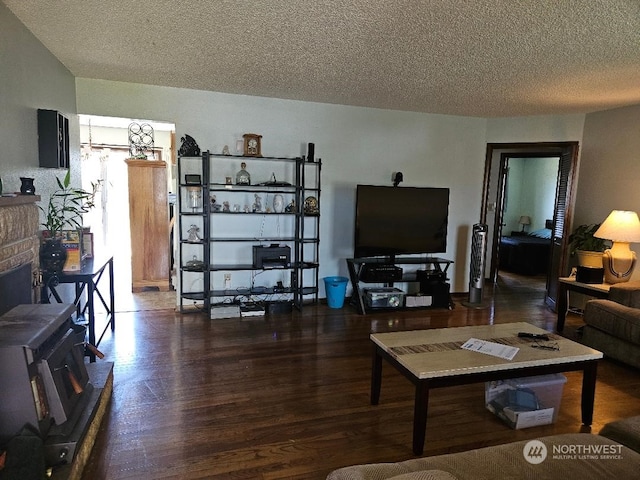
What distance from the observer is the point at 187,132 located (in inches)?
175

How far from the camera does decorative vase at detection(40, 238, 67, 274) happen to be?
2920 mm

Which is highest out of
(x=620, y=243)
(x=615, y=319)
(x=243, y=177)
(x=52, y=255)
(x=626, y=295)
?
(x=243, y=177)

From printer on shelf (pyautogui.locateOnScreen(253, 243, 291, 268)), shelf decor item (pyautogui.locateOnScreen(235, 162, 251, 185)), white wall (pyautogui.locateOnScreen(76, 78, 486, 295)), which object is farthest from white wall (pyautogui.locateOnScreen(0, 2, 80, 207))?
printer on shelf (pyautogui.locateOnScreen(253, 243, 291, 268))

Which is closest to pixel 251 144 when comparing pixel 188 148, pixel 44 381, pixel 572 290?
pixel 188 148

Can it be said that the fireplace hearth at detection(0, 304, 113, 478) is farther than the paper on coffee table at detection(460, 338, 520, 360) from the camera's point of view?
No

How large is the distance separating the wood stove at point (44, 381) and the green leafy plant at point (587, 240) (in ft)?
16.2

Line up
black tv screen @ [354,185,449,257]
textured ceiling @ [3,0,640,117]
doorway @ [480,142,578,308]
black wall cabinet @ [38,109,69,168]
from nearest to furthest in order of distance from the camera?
1. textured ceiling @ [3,0,640,117]
2. black wall cabinet @ [38,109,69,168]
3. black tv screen @ [354,185,449,257]
4. doorway @ [480,142,578,308]

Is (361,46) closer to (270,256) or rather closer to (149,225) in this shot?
(270,256)

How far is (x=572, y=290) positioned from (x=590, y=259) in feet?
1.62

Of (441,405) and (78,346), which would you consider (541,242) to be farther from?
(78,346)

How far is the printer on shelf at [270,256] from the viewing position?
4484 millimetres

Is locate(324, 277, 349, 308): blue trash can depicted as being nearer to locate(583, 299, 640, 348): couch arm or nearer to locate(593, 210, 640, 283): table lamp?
locate(583, 299, 640, 348): couch arm

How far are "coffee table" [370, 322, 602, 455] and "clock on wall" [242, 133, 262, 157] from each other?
2.63 meters

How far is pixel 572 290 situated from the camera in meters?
4.27
